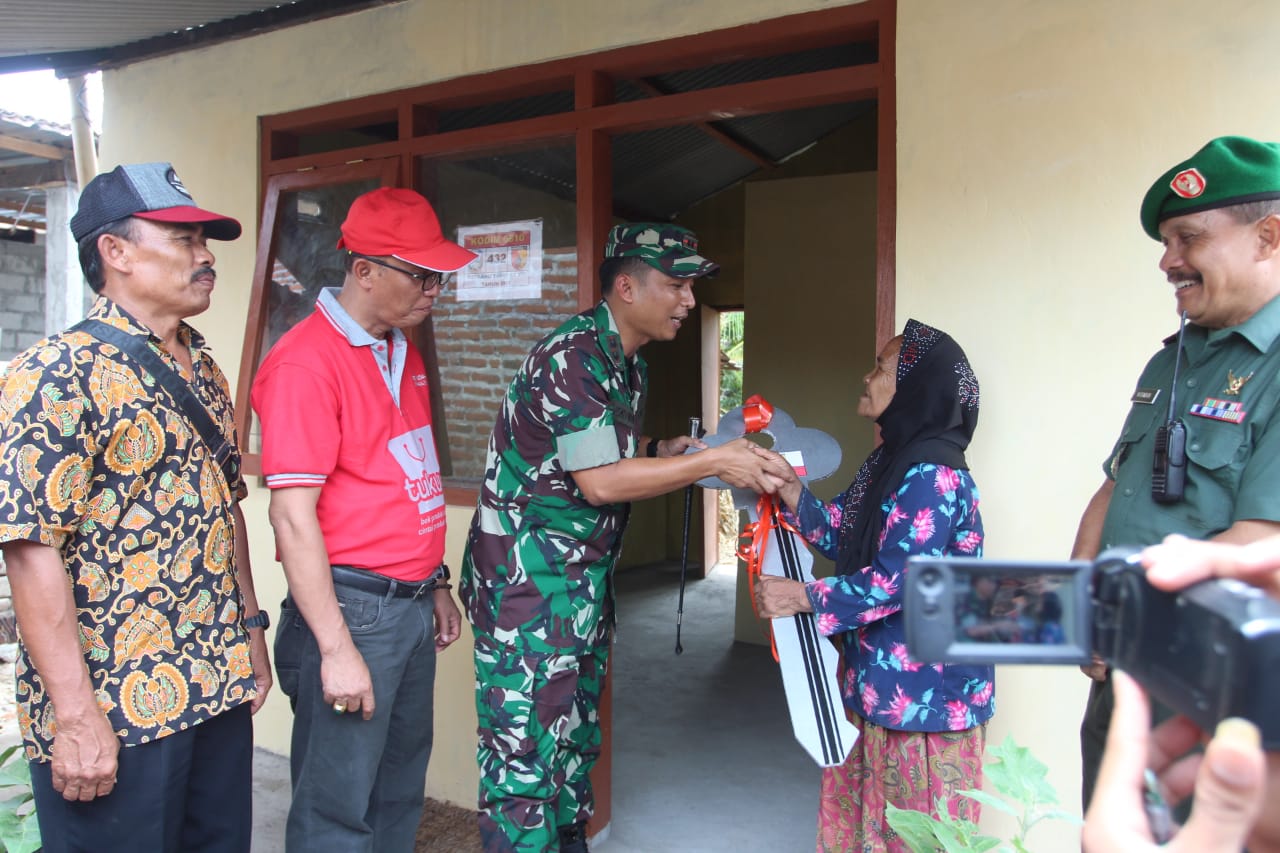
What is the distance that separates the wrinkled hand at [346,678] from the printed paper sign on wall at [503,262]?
1.55 meters

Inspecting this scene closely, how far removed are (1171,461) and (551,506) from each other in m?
1.34

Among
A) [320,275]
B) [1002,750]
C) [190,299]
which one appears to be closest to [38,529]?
[190,299]

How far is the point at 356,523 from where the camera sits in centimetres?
194

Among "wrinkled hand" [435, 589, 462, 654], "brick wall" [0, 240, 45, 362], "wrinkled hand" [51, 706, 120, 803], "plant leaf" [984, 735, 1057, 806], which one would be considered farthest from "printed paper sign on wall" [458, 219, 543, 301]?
"brick wall" [0, 240, 45, 362]

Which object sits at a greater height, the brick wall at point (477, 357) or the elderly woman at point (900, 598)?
the brick wall at point (477, 357)

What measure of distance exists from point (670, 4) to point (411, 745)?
2.27 meters

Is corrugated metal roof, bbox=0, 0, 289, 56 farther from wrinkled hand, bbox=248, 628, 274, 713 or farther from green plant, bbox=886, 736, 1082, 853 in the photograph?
green plant, bbox=886, 736, 1082, 853

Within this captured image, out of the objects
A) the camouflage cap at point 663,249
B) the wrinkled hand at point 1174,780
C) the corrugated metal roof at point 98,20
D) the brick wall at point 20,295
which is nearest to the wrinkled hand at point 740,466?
the camouflage cap at point 663,249

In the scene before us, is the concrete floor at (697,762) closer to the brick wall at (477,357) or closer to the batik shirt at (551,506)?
the batik shirt at (551,506)

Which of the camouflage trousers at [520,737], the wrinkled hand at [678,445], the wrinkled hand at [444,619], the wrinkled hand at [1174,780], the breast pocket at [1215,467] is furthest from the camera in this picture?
the wrinkled hand at [678,445]

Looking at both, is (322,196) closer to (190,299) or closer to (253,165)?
(253,165)

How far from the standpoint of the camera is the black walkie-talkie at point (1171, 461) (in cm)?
145

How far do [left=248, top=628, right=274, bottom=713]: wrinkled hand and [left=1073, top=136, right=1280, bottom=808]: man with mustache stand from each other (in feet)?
5.63

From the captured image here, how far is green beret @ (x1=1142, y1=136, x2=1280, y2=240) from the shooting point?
1.33 meters
